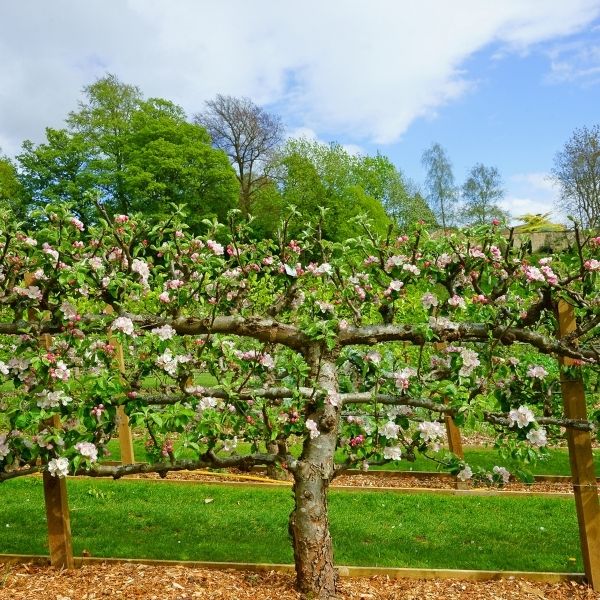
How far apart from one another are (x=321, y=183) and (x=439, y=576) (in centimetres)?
3194

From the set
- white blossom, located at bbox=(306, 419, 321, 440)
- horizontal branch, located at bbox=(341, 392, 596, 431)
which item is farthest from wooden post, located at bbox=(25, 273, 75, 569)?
horizontal branch, located at bbox=(341, 392, 596, 431)

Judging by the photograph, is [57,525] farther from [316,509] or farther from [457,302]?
[457,302]

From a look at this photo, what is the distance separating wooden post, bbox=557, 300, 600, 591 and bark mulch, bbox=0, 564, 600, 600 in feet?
0.77

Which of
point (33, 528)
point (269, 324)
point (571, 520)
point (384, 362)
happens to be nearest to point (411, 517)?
point (571, 520)

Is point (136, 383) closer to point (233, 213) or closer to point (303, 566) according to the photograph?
point (233, 213)

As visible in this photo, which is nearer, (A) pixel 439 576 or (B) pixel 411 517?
(A) pixel 439 576

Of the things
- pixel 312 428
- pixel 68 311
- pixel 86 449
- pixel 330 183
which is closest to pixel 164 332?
pixel 68 311

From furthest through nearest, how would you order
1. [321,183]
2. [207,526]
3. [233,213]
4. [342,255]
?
[321,183] < [207,526] < [342,255] < [233,213]

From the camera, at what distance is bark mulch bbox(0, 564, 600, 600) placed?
402 centimetres

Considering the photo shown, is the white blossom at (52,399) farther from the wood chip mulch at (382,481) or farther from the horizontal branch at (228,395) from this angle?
the wood chip mulch at (382,481)

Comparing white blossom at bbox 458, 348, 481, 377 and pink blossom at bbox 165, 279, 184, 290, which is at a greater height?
pink blossom at bbox 165, 279, 184, 290

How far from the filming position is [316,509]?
3.91 metres

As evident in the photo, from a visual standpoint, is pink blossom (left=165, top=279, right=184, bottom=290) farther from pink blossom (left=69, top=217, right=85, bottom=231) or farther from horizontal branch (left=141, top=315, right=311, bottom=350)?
pink blossom (left=69, top=217, right=85, bottom=231)

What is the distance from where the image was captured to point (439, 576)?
4473 millimetres
